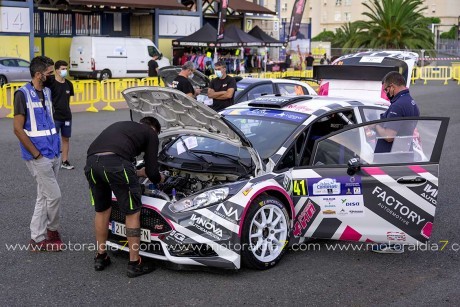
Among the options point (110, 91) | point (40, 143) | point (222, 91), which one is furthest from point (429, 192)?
point (110, 91)

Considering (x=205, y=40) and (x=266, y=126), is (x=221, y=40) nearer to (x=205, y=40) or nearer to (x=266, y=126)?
(x=205, y=40)

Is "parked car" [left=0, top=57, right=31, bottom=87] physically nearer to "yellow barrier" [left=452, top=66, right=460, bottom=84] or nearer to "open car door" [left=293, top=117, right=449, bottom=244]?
"open car door" [left=293, top=117, right=449, bottom=244]

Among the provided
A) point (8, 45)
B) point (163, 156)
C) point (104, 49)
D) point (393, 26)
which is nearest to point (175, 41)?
point (104, 49)

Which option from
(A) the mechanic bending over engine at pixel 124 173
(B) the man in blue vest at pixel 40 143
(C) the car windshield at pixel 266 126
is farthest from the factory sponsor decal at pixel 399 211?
(B) the man in blue vest at pixel 40 143

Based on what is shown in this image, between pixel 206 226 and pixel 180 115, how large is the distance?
50.1 inches

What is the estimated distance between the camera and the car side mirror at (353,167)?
5738 millimetres

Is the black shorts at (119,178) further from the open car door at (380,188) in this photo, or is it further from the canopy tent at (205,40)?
the canopy tent at (205,40)

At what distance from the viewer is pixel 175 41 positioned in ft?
120

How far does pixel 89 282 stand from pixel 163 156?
1711mm

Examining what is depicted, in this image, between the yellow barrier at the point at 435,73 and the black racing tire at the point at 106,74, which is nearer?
the black racing tire at the point at 106,74

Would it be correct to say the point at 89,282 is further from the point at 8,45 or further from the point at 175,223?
the point at 8,45

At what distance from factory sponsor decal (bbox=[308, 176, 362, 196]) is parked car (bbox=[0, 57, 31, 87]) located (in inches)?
876

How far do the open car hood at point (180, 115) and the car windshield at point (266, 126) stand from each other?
0.46 metres

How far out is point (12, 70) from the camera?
86.3 feet
